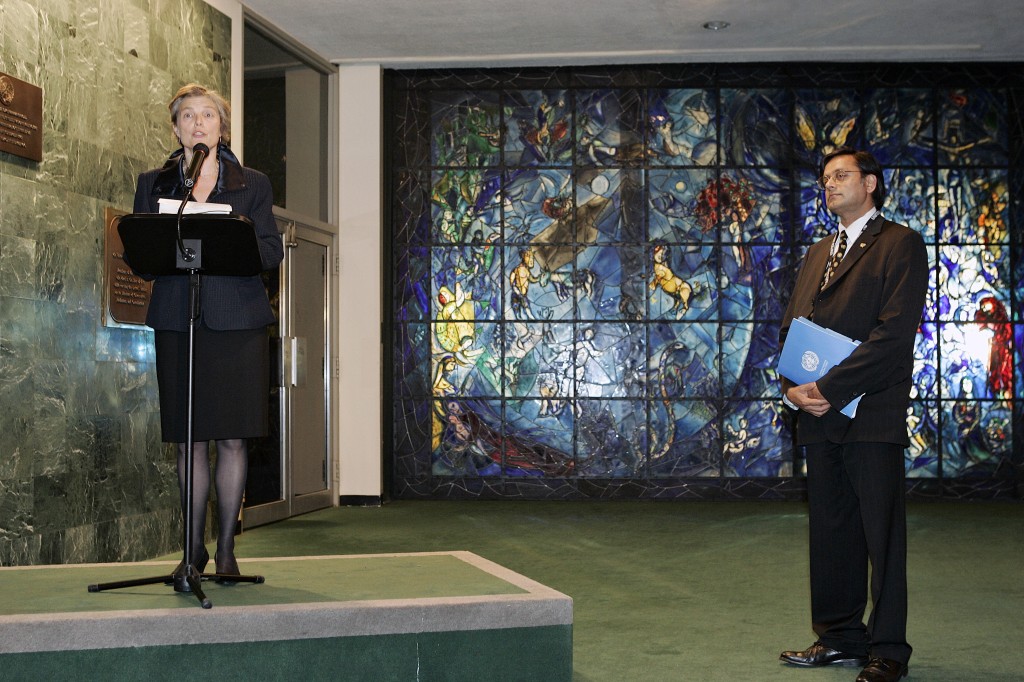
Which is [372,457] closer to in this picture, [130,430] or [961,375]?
[130,430]

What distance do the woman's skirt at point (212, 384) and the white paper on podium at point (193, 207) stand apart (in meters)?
0.40

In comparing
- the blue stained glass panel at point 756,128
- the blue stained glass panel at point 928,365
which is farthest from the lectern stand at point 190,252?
the blue stained glass panel at point 928,365

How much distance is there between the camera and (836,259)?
134 inches

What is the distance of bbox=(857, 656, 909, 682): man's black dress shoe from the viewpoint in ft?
9.96

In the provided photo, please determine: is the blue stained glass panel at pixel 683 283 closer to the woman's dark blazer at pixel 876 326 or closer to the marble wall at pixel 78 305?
the marble wall at pixel 78 305

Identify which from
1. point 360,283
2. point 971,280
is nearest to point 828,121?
point 971,280

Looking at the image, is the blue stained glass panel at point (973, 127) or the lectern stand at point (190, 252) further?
the blue stained glass panel at point (973, 127)

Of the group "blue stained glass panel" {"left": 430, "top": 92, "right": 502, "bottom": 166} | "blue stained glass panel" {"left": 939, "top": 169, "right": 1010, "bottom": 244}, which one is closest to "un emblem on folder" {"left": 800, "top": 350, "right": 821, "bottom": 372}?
"blue stained glass panel" {"left": 430, "top": 92, "right": 502, "bottom": 166}

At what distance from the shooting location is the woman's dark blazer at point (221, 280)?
10.3ft

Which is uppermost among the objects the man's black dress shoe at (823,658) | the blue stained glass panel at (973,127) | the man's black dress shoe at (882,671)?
the blue stained glass panel at (973,127)

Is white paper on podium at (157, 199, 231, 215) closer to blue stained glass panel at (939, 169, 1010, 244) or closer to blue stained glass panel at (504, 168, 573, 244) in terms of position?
blue stained glass panel at (504, 168, 573, 244)

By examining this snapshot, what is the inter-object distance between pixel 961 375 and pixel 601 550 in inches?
145

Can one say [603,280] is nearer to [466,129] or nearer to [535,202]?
[535,202]

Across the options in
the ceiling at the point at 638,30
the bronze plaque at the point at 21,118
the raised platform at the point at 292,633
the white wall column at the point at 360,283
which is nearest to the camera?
the raised platform at the point at 292,633
